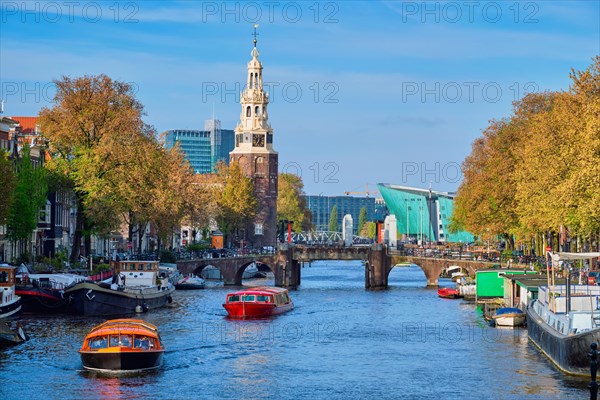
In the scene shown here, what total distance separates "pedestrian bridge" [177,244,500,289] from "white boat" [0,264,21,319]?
6070 centimetres

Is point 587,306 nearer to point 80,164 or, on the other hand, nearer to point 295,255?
point 80,164

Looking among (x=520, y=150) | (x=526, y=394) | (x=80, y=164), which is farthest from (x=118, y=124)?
(x=526, y=394)

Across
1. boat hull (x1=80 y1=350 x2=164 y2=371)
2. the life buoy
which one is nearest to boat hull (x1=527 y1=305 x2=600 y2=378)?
boat hull (x1=80 y1=350 x2=164 y2=371)

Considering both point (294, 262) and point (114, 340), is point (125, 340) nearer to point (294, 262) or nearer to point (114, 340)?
point (114, 340)

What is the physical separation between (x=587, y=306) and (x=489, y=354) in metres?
8.48

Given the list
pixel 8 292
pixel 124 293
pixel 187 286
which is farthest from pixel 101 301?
pixel 187 286

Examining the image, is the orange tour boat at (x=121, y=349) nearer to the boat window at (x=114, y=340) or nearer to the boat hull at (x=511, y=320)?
the boat window at (x=114, y=340)

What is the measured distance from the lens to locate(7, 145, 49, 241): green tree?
109688 millimetres

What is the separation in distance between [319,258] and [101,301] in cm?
5818

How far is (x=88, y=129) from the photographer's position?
11300cm

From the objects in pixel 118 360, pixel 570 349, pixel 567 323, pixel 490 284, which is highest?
pixel 490 284

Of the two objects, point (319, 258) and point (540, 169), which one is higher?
point (540, 169)

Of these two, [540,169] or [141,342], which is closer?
[141,342]

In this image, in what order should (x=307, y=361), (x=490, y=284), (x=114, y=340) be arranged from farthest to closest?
(x=490, y=284) → (x=307, y=361) → (x=114, y=340)
